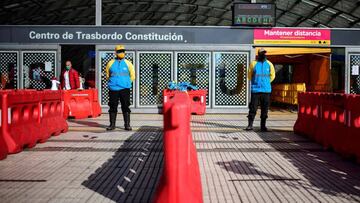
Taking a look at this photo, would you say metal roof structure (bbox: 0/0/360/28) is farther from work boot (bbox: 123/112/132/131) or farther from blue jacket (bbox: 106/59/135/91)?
work boot (bbox: 123/112/132/131)

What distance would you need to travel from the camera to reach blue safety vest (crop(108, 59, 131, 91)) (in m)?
9.62

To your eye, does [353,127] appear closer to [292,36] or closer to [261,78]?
[261,78]

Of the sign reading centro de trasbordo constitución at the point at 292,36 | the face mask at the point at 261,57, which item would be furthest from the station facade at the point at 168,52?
the face mask at the point at 261,57

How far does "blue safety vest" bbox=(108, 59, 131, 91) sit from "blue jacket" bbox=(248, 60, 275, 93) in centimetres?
297

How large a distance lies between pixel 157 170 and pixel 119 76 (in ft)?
14.3

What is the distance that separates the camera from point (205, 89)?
15680 mm

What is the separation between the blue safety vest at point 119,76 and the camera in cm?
962

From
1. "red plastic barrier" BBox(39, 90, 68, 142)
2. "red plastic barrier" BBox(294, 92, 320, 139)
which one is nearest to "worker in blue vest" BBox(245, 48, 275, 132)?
"red plastic barrier" BBox(294, 92, 320, 139)

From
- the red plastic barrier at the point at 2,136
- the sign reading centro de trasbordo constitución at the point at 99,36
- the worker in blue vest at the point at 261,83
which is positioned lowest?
the red plastic barrier at the point at 2,136

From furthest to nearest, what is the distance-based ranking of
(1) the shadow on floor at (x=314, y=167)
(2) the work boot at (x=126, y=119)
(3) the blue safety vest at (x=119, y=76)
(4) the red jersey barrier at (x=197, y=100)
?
(4) the red jersey barrier at (x=197, y=100) → (2) the work boot at (x=126, y=119) → (3) the blue safety vest at (x=119, y=76) → (1) the shadow on floor at (x=314, y=167)

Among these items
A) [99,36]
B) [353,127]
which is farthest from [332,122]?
[99,36]

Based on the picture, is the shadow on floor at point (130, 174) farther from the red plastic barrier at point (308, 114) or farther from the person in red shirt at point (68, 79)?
the person in red shirt at point (68, 79)

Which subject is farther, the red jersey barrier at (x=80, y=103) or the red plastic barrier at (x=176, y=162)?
the red jersey barrier at (x=80, y=103)

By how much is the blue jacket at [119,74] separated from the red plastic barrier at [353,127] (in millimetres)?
4962
